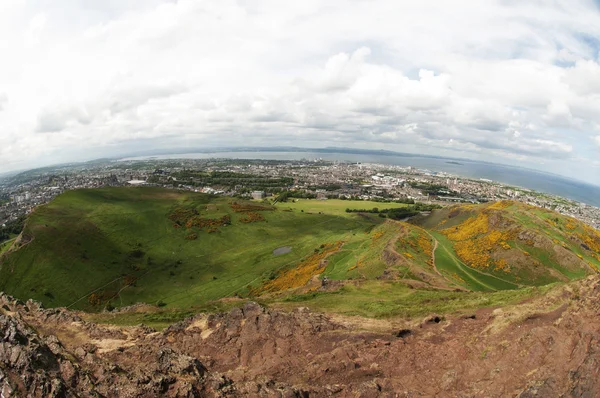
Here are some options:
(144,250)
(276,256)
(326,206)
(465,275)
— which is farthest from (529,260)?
(326,206)

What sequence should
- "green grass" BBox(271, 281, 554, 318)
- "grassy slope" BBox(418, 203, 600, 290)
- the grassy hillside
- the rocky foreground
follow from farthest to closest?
1. "grassy slope" BBox(418, 203, 600, 290)
2. the grassy hillside
3. "green grass" BBox(271, 281, 554, 318)
4. the rocky foreground

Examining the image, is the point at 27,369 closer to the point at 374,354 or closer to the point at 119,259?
the point at 374,354

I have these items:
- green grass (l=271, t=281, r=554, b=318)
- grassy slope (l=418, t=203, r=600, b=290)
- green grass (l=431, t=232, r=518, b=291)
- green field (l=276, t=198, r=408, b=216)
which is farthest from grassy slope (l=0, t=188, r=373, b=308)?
grassy slope (l=418, t=203, r=600, b=290)

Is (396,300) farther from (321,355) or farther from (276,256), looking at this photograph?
(276,256)

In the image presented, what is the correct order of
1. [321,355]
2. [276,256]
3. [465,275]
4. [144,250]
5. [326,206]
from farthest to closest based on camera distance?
1. [326,206]
2. [144,250]
3. [276,256]
4. [465,275]
5. [321,355]

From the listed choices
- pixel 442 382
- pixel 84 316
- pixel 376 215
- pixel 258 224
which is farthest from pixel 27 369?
pixel 376 215

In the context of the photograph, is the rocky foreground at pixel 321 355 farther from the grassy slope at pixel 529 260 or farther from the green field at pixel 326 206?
the green field at pixel 326 206

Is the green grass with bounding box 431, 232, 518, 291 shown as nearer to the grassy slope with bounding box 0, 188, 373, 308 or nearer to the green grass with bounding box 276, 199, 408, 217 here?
the grassy slope with bounding box 0, 188, 373, 308
